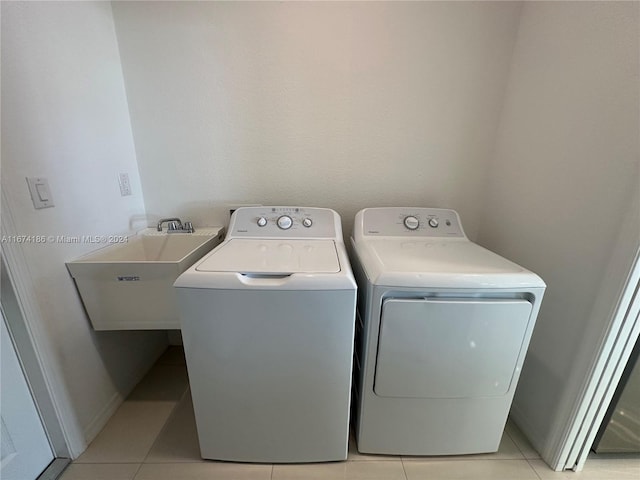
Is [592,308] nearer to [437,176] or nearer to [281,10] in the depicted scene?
[437,176]

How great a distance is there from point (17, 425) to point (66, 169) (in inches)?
40.3

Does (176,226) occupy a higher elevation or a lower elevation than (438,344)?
higher

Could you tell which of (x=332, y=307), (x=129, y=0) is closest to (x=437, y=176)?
(x=332, y=307)

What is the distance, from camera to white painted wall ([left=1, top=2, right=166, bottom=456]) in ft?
3.16

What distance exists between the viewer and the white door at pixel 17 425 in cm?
99

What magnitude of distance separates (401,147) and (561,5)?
842mm

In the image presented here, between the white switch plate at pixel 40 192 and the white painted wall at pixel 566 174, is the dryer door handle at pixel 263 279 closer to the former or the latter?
the white switch plate at pixel 40 192

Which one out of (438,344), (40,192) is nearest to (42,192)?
(40,192)

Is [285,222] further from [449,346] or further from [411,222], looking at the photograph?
[449,346]

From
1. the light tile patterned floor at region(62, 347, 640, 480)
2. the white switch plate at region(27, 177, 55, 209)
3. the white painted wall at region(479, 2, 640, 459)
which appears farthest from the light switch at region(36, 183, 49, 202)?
the white painted wall at region(479, 2, 640, 459)

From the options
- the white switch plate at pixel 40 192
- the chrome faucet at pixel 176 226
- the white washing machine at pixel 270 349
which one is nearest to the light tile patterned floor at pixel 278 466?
the white washing machine at pixel 270 349

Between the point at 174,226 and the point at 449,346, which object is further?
the point at 174,226

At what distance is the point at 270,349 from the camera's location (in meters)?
0.99

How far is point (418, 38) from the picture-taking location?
4.72 ft
